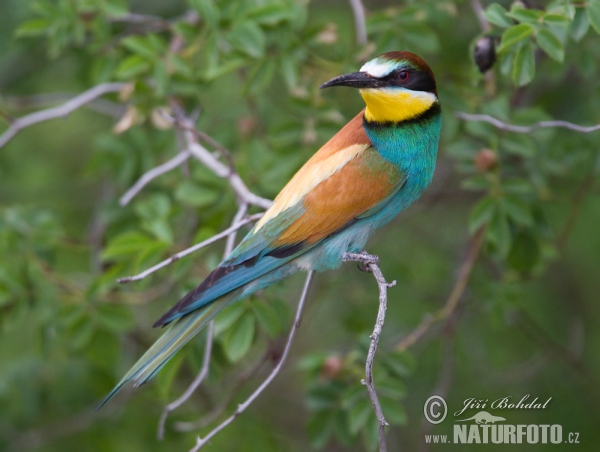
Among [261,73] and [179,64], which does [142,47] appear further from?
[261,73]

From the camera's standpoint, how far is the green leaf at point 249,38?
114 inches

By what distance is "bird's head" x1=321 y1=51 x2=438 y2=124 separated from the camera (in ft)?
8.63

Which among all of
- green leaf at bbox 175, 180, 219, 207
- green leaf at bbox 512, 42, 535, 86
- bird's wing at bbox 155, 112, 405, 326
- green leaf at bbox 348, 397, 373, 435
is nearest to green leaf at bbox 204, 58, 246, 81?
green leaf at bbox 175, 180, 219, 207

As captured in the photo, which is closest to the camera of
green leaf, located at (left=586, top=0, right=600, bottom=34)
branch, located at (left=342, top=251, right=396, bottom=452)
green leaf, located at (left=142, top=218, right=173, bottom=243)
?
branch, located at (left=342, top=251, right=396, bottom=452)

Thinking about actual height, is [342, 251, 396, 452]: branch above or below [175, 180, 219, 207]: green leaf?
above

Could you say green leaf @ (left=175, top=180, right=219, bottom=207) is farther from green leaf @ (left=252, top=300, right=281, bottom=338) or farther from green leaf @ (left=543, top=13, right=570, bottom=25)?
green leaf @ (left=543, top=13, right=570, bottom=25)

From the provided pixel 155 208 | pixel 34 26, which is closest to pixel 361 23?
pixel 155 208

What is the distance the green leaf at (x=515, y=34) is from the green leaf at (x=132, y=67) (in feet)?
4.71

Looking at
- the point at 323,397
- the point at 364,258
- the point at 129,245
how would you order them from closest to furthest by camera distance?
the point at 364,258 < the point at 129,245 < the point at 323,397

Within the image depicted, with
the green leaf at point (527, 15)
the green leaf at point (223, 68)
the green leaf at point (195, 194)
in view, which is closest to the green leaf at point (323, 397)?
the green leaf at point (195, 194)

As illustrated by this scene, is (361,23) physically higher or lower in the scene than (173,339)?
higher

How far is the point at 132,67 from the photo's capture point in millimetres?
3061

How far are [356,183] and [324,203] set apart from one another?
0.44ft

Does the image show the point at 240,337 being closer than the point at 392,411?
Yes
